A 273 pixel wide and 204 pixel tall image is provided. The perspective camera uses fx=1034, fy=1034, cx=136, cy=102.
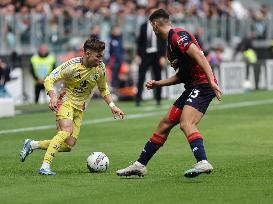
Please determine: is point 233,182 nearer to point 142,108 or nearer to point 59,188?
point 59,188

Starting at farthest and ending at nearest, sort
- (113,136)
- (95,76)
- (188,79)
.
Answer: (113,136)
(95,76)
(188,79)

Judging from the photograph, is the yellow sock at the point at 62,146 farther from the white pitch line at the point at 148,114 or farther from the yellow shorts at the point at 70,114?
the white pitch line at the point at 148,114

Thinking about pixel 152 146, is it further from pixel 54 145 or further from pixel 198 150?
pixel 54 145

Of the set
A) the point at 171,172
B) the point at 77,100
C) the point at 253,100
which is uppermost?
the point at 77,100

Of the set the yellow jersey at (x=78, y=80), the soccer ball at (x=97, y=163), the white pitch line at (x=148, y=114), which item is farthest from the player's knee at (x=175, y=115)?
the white pitch line at (x=148, y=114)

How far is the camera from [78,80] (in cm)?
1373

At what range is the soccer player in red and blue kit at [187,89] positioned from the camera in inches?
483

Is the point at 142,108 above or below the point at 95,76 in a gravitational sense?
below

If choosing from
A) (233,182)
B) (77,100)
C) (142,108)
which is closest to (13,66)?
(142,108)

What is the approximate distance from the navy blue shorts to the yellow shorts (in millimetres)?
1736

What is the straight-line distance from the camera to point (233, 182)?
12125mm

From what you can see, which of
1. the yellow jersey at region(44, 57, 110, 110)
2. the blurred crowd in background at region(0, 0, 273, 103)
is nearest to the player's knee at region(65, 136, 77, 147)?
the yellow jersey at region(44, 57, 110, 110)

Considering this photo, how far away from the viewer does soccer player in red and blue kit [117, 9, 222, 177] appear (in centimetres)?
1227

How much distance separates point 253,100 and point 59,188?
19.7m
